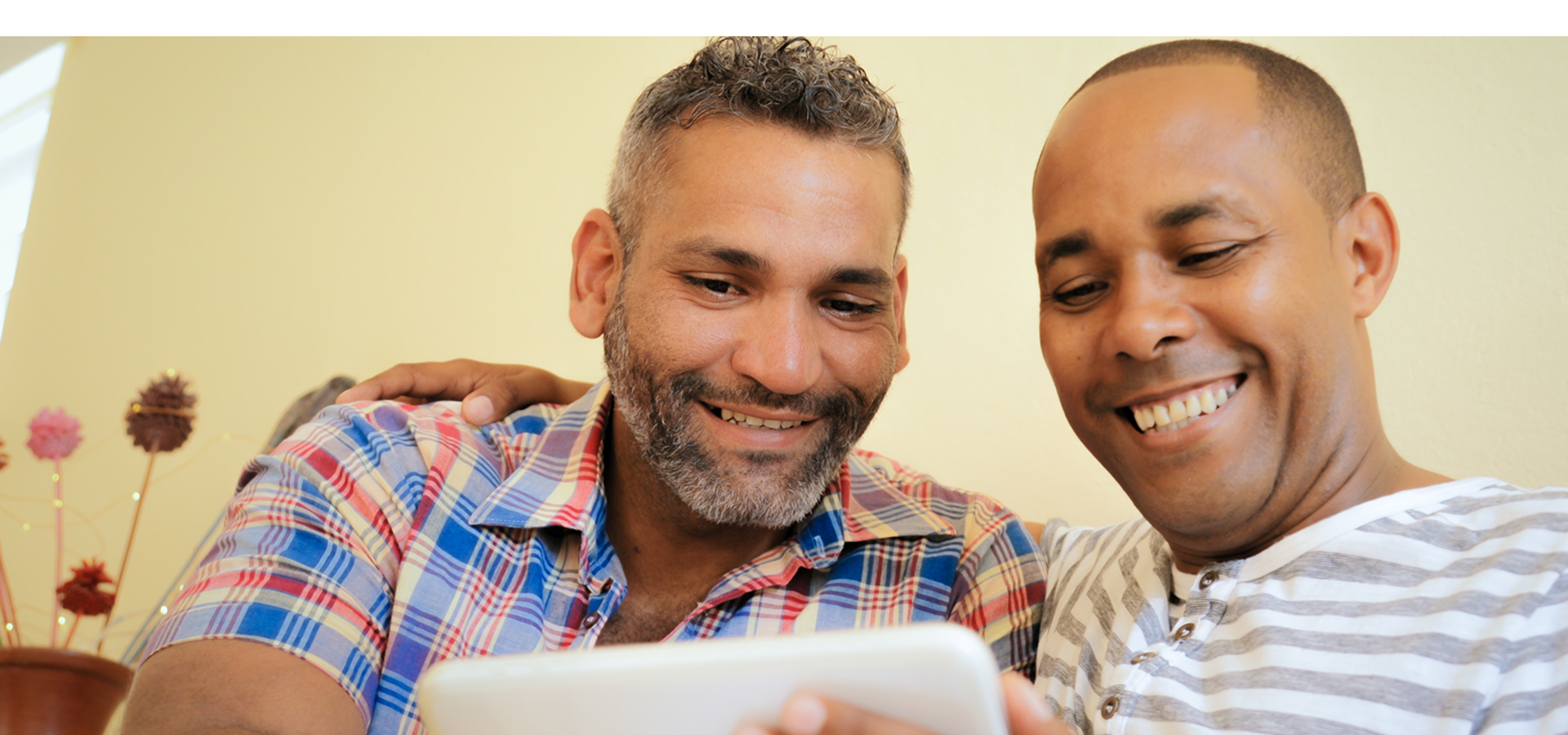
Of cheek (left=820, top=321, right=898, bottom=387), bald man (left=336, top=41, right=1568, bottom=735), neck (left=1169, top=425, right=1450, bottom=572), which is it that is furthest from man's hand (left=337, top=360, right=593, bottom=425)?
neck (left=1169, top=425, right=1450, bottom=572)

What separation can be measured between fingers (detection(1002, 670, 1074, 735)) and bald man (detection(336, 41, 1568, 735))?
27 centimetres

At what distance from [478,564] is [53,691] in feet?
2.68

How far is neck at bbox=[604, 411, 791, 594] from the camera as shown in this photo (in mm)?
1392

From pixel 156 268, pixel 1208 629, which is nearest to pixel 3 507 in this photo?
pixel 156 268

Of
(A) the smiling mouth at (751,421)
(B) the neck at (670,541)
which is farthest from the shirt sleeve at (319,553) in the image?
(A) the smiling mouth at (751,421)

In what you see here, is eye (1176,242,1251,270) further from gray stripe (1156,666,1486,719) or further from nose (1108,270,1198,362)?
gray stripe (1156,666,1486,719)

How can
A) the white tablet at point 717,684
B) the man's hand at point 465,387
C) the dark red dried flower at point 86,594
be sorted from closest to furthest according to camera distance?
1. the white tablet at point 717,684
2. the man's hand at point 465,387
3. the dark red dried flower at point 86,594

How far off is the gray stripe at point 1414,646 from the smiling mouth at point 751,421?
54 cm

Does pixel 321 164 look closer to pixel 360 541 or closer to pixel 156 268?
pixel 156 268

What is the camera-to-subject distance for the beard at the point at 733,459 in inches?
51.1

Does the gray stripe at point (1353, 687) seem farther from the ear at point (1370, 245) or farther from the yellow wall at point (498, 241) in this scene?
the yellow wall at point (498, 241)

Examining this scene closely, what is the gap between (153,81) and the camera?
2.71 meters

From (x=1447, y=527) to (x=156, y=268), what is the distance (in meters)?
2.83

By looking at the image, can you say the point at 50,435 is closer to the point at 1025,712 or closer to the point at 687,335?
the point at 687,335
